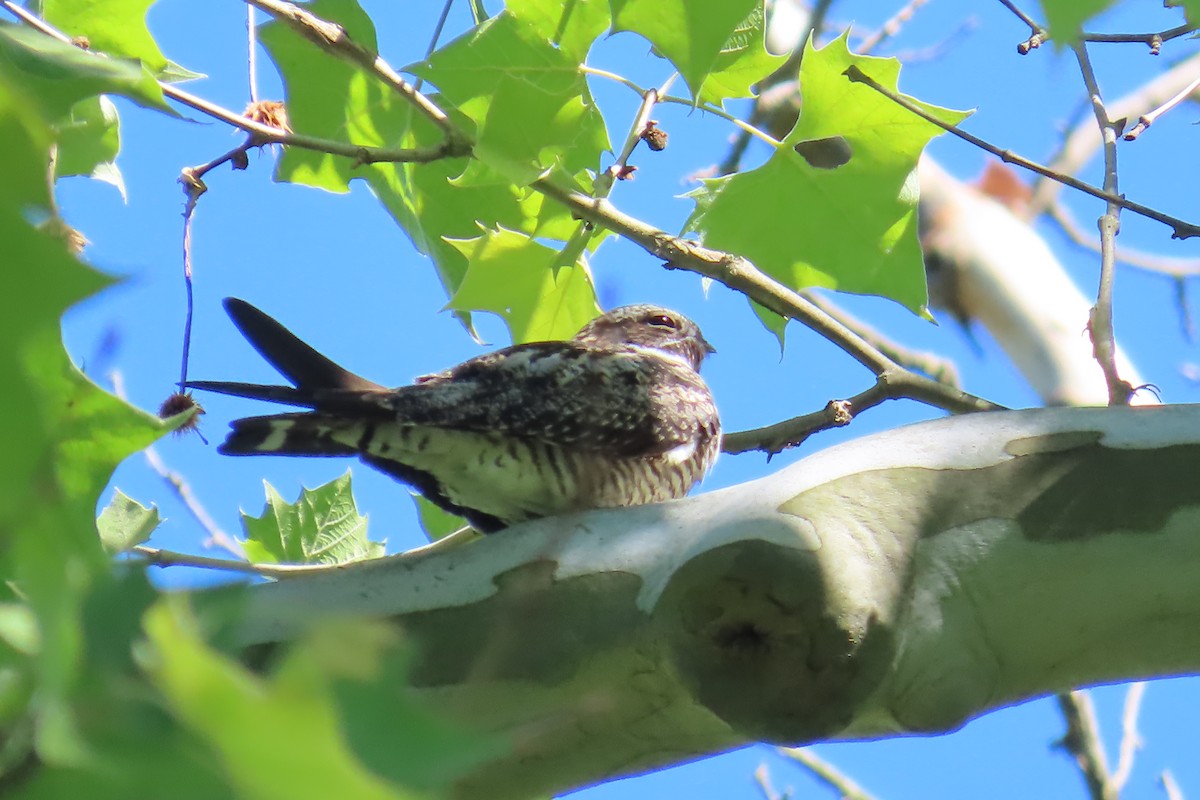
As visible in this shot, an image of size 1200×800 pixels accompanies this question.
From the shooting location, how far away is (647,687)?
1491mm

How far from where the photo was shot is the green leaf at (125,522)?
1742 mm

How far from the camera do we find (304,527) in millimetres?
2252

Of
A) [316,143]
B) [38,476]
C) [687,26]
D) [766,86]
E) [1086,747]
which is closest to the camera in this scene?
[38,476]

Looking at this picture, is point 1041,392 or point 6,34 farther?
point 1041,392

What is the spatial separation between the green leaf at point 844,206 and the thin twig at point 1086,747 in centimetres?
170

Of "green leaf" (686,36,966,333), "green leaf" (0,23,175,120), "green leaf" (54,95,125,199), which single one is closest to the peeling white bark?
"green leaf" (686,36,966,333)

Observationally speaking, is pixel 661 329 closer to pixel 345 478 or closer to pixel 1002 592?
pixel 345 478

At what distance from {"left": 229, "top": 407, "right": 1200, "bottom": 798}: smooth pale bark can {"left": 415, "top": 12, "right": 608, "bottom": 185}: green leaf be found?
0.66 meters

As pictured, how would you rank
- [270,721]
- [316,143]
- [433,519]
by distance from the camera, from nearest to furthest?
[270,721] < [316,143] < [433,519]

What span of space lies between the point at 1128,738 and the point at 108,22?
10.8 ft

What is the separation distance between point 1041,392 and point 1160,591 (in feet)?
9.86

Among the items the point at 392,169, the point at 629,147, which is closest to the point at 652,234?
the point at 629,147

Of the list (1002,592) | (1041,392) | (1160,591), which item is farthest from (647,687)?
(1041,392)

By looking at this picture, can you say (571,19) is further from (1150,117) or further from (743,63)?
(1150,117)
